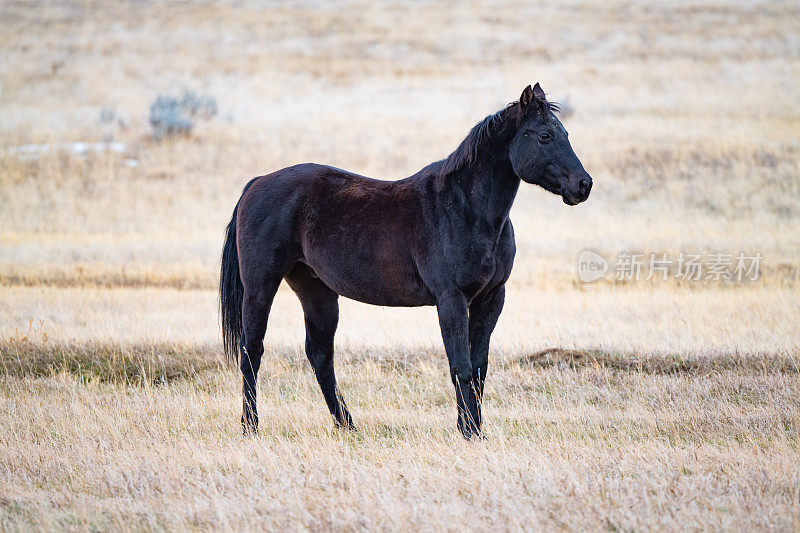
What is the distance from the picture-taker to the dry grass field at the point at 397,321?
199 inches

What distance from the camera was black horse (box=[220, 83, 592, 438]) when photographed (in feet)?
20.1

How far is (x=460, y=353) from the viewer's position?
620cm

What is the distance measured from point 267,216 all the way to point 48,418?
250 cm

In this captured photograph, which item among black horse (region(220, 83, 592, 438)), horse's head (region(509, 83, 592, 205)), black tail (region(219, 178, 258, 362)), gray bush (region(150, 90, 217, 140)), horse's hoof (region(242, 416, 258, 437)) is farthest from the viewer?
gray bush (region(150, 90, 217, 140))

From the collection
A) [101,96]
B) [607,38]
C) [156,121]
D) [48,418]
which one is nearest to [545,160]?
[48,418]

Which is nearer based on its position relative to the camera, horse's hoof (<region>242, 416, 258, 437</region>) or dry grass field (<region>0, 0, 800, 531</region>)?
dry grass field (<region>0, 0, 800, 531</region>)

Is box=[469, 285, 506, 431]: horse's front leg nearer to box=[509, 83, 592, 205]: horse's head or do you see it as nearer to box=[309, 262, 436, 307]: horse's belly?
box=[309, 262, 436, 307]: horse's belly

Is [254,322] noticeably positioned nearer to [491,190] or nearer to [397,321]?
[491,190]

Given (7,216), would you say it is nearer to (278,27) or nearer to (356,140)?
(356,140)

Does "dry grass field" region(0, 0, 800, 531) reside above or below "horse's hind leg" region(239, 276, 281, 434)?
below

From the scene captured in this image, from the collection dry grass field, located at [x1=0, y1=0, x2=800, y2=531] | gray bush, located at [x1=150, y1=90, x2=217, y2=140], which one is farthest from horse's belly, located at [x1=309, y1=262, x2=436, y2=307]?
gray bush, located at [x1=150, y1=90, x2=217, y2=140]

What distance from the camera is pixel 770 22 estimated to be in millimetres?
48719

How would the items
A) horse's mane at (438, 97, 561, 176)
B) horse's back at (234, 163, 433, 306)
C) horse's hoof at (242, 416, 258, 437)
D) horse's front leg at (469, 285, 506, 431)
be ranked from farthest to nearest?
horse's hoof at (242, 416, 258, 437) < horse's back at (234, 163, 433, 306) < horse's front leg at (469, 285, 506, 431) < horse's mane at (438, 97, 561, 176)

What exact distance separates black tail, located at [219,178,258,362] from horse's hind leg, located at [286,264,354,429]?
518mm
